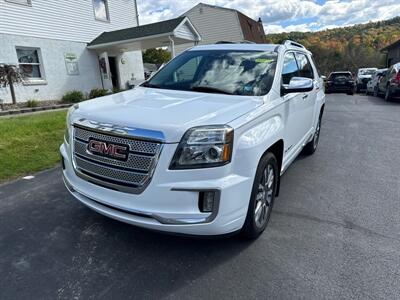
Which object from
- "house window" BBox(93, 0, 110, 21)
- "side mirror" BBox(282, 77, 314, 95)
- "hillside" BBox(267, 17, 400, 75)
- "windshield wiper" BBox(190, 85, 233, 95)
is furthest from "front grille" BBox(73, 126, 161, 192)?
"hillside" BBox(267, 17, 400, 75)

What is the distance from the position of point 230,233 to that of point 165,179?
74cm

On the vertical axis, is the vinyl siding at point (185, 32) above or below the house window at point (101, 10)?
below

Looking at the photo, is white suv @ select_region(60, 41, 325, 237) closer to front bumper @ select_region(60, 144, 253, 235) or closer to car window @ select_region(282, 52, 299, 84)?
front bumper @ select_region(60, 144, 253, 235)

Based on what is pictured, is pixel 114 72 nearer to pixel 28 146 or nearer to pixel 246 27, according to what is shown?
pixel 28 146

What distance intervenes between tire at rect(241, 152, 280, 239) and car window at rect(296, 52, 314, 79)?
2.19 m

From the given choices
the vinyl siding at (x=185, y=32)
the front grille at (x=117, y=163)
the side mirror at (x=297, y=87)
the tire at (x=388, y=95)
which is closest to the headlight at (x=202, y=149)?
the front grille at (x=117, y=163)

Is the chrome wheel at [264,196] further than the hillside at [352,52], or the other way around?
the hillside at [352,52]

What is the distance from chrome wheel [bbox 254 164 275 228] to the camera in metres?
3.04

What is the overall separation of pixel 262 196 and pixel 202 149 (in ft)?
3.49

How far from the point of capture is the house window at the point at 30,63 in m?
13.1

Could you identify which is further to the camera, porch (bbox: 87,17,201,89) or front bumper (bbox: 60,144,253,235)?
porch (bbox: 87,17,201,89)

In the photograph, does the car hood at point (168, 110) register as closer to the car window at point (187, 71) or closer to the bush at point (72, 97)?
the car window at point (187, 71)

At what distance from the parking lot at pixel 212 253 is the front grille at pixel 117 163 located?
0.73 metres

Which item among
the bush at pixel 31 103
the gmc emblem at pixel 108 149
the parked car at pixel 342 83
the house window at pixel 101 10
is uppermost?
the house window at pixel 101 10
